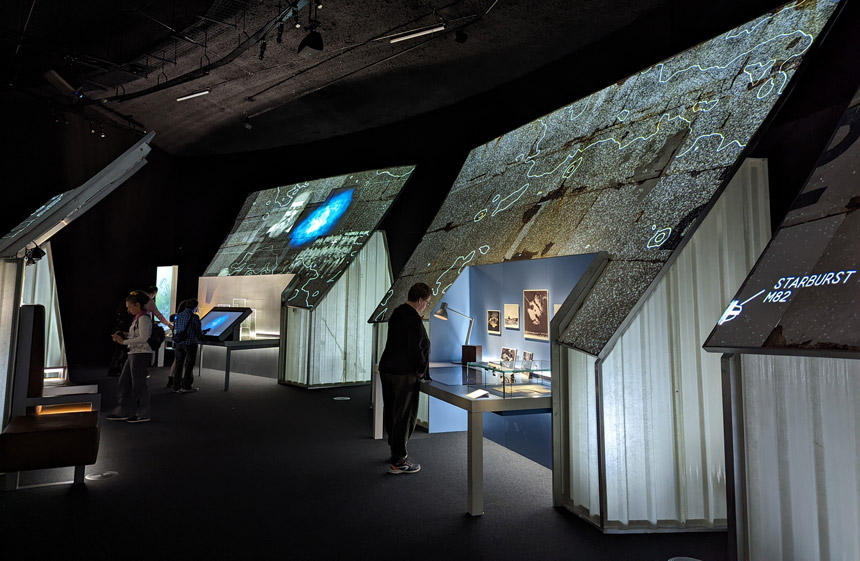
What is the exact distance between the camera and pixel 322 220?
884 centimetres

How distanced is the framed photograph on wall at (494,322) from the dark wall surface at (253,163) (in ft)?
8.03

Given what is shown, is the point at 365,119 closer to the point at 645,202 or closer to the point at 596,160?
the point at 596,160

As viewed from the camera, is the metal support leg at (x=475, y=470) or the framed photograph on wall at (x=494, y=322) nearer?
the metal support leg at (x=475, y=470)

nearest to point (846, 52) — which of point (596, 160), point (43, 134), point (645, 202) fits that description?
point (645, 202)

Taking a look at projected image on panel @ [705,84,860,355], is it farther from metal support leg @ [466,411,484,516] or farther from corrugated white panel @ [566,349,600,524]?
metal support leg @ [466,411,484,516]

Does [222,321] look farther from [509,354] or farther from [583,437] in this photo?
[583,437]

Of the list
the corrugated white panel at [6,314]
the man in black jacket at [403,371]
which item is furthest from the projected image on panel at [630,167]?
the corrugated white panel at [6,314]

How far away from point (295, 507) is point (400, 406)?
3.55 feet

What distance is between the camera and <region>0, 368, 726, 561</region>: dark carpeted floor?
2.82 m

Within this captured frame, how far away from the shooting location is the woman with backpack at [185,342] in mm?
7570

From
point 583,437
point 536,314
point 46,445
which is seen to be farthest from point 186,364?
point 583,437

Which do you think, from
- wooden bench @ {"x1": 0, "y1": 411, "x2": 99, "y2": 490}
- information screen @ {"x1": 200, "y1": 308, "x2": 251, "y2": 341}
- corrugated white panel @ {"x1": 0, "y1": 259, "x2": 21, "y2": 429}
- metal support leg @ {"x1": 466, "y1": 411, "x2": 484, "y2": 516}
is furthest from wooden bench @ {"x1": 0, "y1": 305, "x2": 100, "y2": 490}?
information screen @ {"x1": 200, "y1": 308, "x2": 251, "y2": 341}

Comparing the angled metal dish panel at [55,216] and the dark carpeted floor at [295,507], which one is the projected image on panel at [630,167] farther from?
the angled metal dish panel at [55,216]

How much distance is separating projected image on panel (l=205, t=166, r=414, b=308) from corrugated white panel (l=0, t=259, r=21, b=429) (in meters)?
4.24
